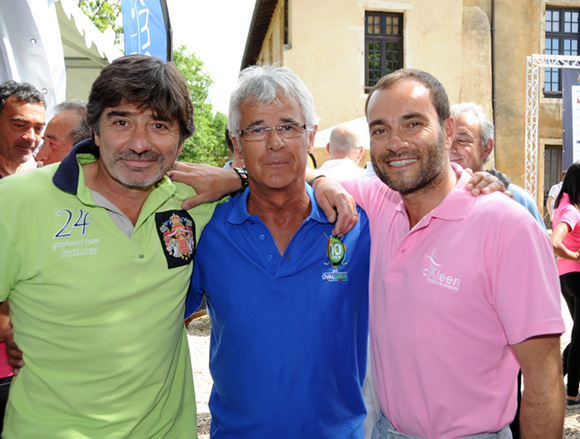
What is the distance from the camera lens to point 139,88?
2121 mm

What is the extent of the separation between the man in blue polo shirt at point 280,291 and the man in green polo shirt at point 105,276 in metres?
0.20

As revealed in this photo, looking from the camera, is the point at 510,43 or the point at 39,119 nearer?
the point at 39,119

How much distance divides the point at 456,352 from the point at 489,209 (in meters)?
0.53

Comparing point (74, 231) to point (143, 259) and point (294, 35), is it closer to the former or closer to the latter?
point (143, 259)

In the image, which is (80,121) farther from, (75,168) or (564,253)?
(564,253)

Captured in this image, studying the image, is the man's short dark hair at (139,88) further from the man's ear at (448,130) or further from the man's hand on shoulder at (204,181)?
the man's ear at (448,130)

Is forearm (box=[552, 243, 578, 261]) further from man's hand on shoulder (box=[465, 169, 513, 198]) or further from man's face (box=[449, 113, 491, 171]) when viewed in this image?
man's hand on shoulder (box=[465, 169, 513, 198])

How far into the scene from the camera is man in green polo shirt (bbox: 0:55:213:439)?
6.28 ft

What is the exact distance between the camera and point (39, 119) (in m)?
3.66

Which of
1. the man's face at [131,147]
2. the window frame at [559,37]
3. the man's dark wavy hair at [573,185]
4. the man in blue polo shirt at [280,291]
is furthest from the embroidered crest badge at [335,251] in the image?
the window frame at [559,37]

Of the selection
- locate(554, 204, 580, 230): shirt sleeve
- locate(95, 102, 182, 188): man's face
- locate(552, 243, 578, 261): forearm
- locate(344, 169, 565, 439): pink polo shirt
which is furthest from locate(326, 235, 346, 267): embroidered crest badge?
locate(554, 204, 580, 230): shirt sleeve

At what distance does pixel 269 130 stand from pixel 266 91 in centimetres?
18

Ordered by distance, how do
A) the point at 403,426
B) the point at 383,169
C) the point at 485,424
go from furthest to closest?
the point at 383,169 < the point at 403,426 < the point at 485,424

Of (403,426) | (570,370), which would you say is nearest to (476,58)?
(570,370)
